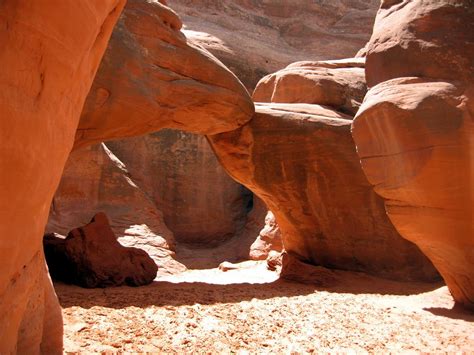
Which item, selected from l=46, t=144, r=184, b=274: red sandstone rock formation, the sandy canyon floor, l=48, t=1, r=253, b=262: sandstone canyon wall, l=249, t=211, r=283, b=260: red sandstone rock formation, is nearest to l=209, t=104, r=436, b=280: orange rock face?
l=48, t=1, r=253, b=262: sandstone canyon wall

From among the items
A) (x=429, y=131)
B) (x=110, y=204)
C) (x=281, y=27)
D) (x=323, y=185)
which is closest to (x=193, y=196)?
(x=110, y=204)

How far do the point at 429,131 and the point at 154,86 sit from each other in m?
3.33

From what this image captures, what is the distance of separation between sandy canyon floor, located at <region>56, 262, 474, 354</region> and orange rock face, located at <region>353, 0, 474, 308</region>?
75cm

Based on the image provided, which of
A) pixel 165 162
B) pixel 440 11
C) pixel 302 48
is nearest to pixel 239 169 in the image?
pixel 440 11

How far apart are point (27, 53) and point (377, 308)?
424 cm

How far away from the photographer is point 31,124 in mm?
1744

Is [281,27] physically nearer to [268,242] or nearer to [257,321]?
[268,242]

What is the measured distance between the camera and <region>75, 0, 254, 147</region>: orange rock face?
5.51 m

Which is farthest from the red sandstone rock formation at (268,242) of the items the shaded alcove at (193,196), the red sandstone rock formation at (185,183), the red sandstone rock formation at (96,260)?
the red sandstone rock formation at (96,260)

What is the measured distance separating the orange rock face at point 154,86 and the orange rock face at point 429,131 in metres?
2.42

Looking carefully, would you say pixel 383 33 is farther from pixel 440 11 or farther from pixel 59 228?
pixel 59 228

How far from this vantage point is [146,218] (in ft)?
33.4

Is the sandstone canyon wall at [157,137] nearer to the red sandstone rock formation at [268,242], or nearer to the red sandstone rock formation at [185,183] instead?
the red sandstone rock formation at [185,183]

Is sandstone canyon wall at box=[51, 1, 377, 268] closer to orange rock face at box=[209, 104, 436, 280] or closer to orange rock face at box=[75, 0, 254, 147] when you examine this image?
orange rock face at box=[75, 0, 254, 147]
